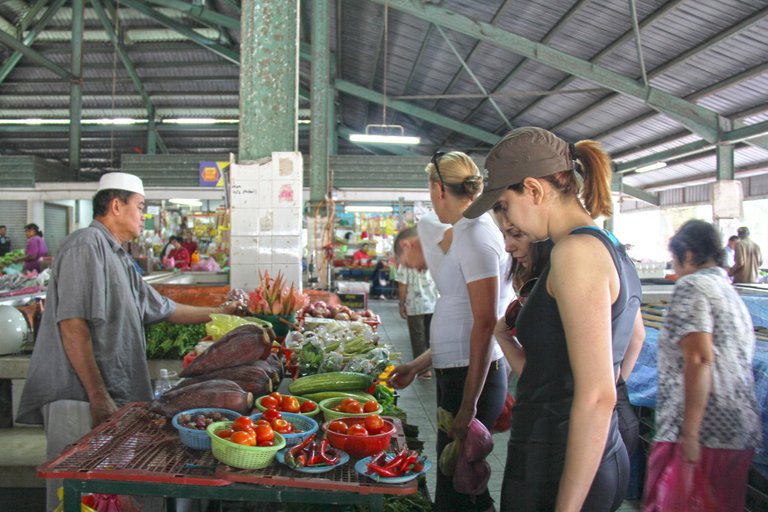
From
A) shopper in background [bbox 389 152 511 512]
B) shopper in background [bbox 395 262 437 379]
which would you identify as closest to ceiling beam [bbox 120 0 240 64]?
shopper in background [bbox 395 262 437 379]

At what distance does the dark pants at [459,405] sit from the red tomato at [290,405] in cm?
67

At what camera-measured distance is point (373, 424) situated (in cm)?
203

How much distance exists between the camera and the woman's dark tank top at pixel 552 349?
1.51m

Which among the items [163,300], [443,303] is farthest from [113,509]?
[443,303]

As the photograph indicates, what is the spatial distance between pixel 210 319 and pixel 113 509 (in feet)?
4.84

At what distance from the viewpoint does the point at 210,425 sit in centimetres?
189

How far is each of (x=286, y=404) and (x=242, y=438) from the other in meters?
0.51

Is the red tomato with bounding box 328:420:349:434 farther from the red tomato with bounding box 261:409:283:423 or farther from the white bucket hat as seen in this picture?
the white bucket hat

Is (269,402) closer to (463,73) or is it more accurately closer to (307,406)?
(307,406)

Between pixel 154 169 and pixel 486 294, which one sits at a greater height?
pixel 154 169

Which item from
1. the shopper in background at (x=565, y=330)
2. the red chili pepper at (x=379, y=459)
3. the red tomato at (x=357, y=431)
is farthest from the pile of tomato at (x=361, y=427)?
the shopper in background at (x=565, y=330)

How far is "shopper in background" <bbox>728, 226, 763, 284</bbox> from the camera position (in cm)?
799

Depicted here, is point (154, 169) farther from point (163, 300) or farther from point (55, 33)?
point (163, 300)

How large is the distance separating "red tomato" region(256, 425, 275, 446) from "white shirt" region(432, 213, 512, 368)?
0.93 metres
